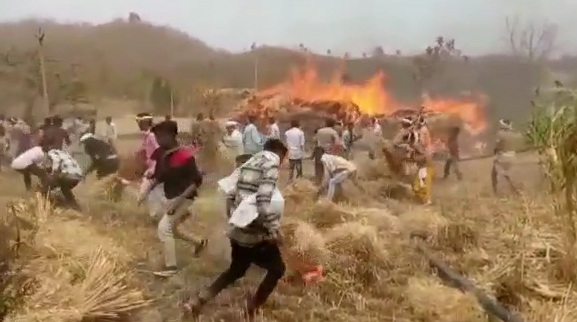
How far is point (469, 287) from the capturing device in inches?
133

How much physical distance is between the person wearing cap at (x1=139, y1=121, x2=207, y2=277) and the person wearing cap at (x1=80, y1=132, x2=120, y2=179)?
53 centimetres

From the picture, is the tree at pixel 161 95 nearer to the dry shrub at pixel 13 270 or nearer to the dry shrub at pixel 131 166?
the dry shrub at pixel 131 166

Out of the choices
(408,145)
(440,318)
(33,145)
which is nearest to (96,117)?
(33,145)

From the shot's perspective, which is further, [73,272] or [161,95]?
[161,95]

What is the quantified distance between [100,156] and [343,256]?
1.41m

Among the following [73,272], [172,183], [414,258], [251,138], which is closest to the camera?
[73,272]

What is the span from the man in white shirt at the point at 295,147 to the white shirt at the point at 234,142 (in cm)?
28

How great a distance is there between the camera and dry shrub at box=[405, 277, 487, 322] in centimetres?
313

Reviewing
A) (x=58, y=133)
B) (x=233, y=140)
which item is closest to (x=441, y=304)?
(x=233, y=140)

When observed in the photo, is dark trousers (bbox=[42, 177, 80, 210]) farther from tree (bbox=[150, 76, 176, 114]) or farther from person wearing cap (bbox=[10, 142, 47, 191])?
tree (bbox=[150, 76, 176, 114])

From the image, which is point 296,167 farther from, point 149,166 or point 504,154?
point 504,154

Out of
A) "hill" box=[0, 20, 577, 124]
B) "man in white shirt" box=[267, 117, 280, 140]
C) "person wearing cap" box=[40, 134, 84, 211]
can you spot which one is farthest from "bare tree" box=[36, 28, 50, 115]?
"man in white shirt" box=[267, 117, 280, 140]

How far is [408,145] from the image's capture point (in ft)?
15.2

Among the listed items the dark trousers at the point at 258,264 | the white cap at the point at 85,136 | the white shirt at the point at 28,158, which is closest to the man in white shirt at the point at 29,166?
the white shirt at the point at 28,158
